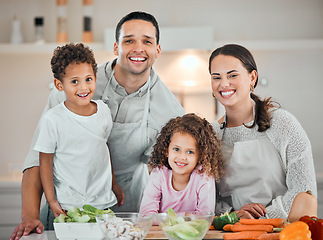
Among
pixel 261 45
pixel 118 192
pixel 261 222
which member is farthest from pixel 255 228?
pixel 261 45

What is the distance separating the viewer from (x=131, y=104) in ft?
6.30

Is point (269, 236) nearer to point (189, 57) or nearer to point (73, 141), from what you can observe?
point (73, 141)

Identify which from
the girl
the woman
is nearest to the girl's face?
the girl

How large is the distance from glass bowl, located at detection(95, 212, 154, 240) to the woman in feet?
1.65

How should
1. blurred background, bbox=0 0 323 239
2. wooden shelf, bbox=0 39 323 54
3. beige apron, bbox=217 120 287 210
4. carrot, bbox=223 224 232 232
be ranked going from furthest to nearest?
blurred background, bbox=0 0 323 239, wooden shelf, bbox=0 39 323 54, beige apron, bbox=217 120 287 210, carrot, bbox=223 224 232 232

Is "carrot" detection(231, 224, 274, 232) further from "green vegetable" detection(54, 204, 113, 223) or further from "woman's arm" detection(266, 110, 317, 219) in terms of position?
"green vegetable" detection(54, 204, 113, 223)

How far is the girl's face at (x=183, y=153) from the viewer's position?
5.47ft

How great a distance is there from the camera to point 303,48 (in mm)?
3314

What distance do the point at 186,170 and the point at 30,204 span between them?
0.57 meters

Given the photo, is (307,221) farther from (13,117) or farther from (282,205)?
(13,117)

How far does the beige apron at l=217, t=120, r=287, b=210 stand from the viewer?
5.60ft

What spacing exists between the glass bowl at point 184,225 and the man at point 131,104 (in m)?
0.62

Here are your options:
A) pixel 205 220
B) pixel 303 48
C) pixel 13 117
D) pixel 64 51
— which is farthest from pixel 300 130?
pixel 13 117

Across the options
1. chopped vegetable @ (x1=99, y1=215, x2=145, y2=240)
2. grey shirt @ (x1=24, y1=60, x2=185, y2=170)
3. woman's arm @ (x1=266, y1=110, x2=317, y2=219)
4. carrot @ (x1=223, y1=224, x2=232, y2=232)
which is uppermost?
grey shirt @ (x1=24, y1=60, x2=185, y2=170)
